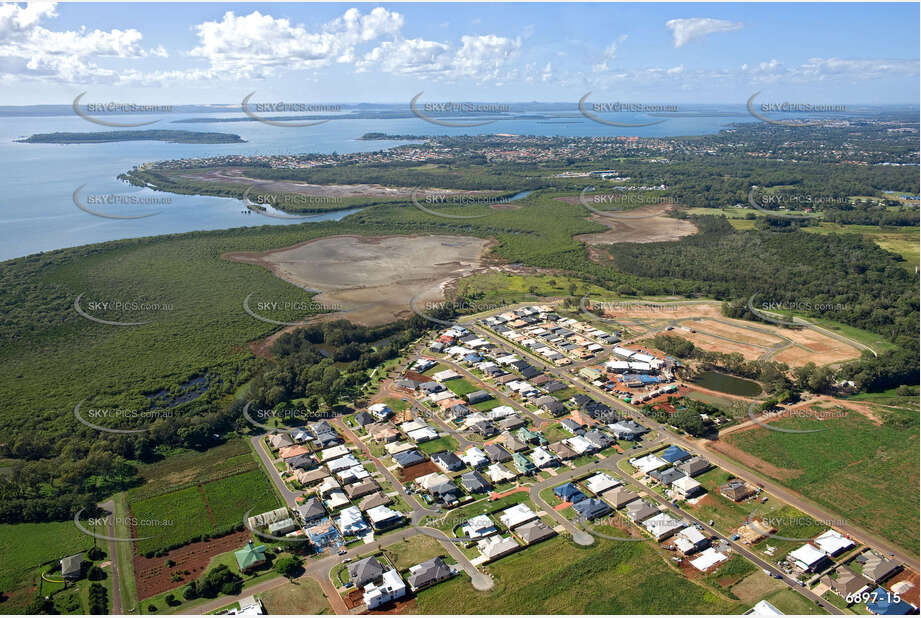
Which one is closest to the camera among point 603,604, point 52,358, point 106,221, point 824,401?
point 603,604

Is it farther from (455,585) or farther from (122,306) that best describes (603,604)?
(122,306)

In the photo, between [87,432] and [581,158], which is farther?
[581,158]

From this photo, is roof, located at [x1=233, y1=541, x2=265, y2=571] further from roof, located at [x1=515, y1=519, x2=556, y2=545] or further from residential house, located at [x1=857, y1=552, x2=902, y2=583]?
residential house, located at [x1=857, y1=552, x2=902, y2=583]

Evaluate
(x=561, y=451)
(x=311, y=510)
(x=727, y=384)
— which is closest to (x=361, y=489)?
(x=311, y=510)

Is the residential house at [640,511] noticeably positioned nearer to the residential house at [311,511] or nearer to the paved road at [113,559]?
the residential house at [311,511]

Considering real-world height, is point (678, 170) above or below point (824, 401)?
above

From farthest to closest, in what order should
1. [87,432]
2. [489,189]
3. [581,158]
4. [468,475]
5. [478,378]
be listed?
[581,158], [489,189], [478,378], [87,432], [468,475]

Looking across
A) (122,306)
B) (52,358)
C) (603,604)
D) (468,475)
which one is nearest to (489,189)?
(122,306)
